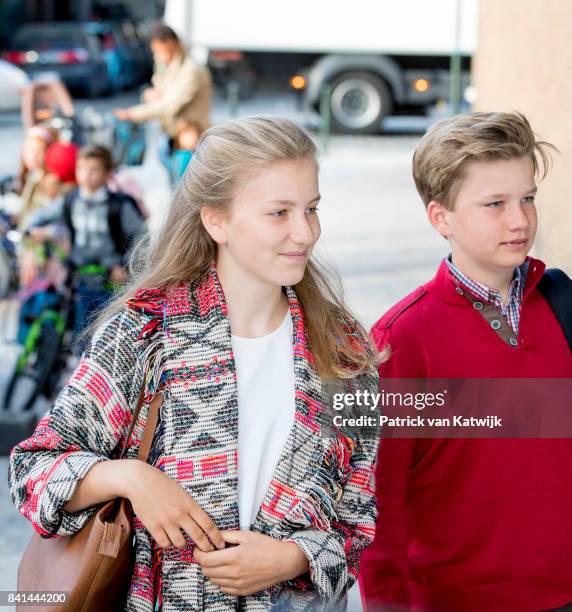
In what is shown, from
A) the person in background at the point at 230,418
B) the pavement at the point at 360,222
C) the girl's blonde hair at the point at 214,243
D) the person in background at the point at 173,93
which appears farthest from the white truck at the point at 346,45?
the person in background at the point at 230,418

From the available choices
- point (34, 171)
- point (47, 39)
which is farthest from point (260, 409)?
point (47, 39)

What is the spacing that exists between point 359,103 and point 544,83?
42.0 feet

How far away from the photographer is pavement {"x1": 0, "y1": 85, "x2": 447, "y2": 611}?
7.29 metres

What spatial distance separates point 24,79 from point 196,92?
11342 millimetres

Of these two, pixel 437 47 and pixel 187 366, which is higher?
pixel 437 47

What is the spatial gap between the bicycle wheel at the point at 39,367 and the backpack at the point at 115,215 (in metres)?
0.59

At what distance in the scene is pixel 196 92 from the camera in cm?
1097

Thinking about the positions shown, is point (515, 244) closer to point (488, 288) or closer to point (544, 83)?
point (488, 288)

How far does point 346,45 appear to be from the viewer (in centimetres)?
1789

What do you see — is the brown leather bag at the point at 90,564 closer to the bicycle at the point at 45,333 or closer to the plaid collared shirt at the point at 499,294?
the plaid collared shirt at the point at 499,294

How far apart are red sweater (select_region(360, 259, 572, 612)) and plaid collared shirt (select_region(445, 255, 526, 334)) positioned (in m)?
0.03

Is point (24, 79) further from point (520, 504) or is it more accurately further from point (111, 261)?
point (520, 504)

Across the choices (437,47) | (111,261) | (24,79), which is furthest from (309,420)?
(24,79)

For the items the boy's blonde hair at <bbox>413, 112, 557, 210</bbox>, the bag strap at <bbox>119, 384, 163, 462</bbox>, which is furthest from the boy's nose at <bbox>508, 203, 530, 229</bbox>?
the bag strap at <bbox>119, 384, 163, 462</bbox>
